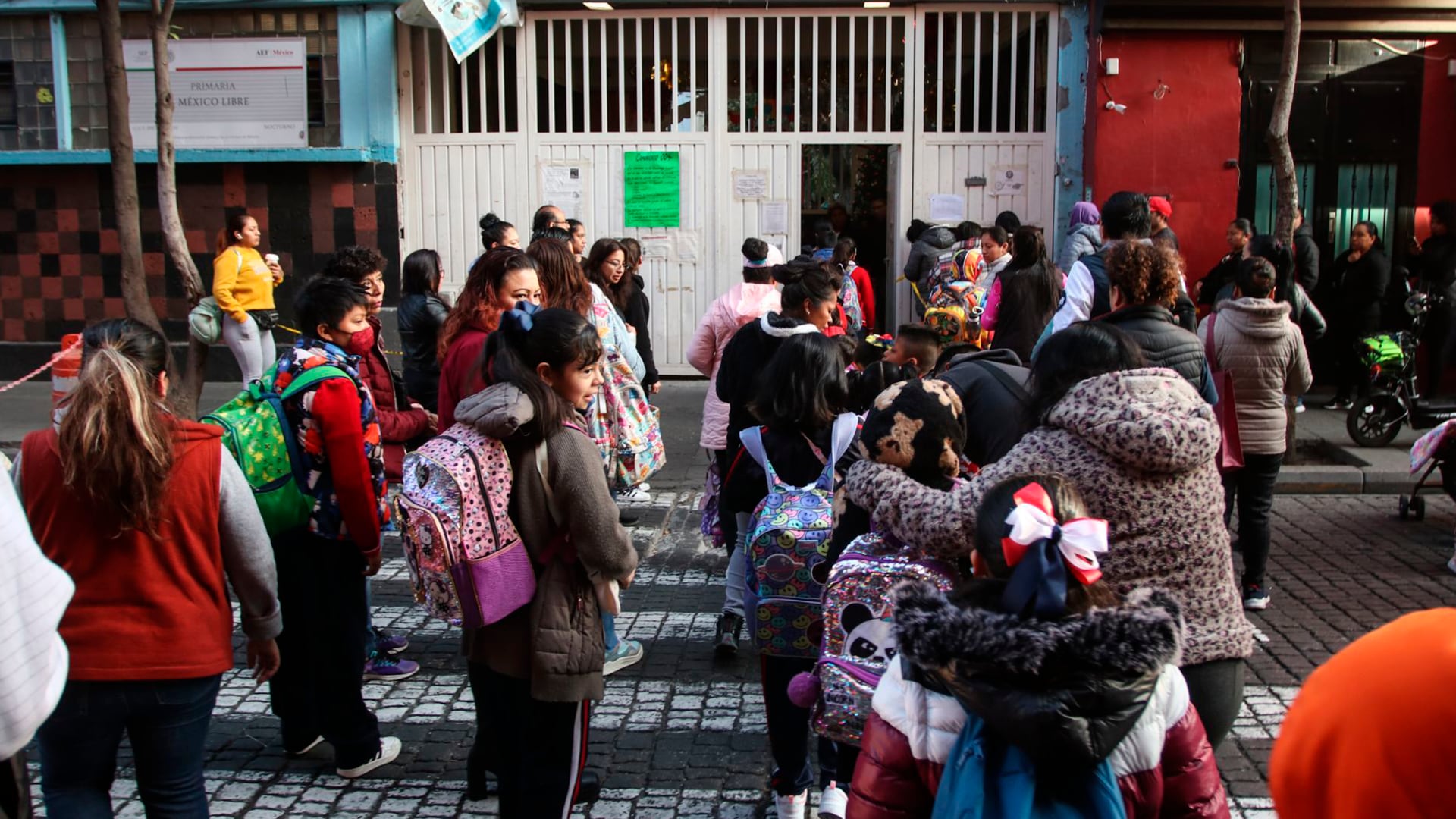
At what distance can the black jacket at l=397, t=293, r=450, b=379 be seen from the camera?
6.48m

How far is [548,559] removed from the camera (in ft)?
11.7

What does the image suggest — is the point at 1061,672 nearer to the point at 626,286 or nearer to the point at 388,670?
the point at 388,670

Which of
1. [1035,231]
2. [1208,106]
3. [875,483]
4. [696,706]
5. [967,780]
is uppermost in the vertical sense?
[1208,106]

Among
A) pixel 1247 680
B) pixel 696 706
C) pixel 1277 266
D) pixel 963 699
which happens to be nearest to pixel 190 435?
pixel 963 699

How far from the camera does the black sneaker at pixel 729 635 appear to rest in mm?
5598

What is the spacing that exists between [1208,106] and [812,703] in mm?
10177

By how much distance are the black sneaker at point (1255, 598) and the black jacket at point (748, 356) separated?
8.66ft

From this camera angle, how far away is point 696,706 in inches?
202

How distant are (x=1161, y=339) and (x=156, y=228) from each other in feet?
35.3

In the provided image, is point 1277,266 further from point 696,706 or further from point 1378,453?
point 696,706

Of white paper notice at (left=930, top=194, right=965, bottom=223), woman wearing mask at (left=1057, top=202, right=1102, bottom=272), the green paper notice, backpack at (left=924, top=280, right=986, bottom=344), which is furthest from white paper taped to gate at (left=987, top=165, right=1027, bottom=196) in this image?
backpack at (left=924, top=280, right=986, bottom=344)

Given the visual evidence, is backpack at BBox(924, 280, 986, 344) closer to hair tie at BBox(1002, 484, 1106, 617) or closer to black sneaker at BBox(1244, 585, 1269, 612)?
black sneaker at BBox(1244, 585, 1269, 612)

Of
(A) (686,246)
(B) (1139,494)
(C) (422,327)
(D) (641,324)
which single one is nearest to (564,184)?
(A) (686,246)

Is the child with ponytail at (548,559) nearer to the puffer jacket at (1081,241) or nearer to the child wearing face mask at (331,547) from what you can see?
the child wearing face mask at (331,547)
